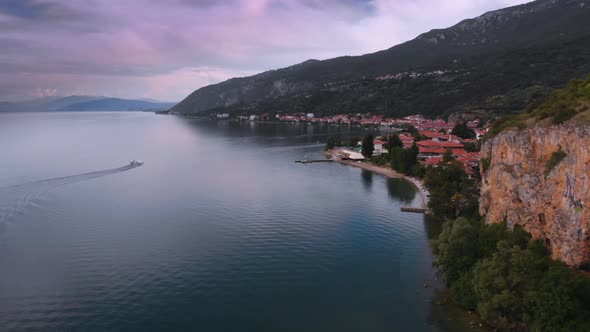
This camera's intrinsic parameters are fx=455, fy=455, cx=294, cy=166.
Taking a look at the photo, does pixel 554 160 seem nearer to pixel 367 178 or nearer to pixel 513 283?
pixel 513 283

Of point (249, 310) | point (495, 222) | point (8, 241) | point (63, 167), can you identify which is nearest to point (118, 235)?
point (8, 241)

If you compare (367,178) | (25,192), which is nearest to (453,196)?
(367,178)

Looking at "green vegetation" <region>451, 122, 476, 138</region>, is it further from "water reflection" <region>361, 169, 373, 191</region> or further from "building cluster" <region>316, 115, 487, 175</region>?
"water reflection" <region>361, 169, 373, 191</region>

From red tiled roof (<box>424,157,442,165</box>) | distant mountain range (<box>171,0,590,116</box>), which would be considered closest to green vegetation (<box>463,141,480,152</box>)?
red tiled roof (<box>424,157,442,165</box>)

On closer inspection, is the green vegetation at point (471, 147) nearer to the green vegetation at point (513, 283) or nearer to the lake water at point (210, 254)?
the lake water at point (210, 254)

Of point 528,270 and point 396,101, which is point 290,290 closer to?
point 528,270

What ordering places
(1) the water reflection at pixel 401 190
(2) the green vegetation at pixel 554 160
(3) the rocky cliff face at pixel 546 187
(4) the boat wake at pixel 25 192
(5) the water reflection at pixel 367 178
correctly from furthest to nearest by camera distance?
(5) the water reflection at pixel 367 178, (1) the water reflection at pixel 401 190, (4) the boat wake at pixel 25 192, (2) the green vegetation at pixel 554 160, (3) the rocky cliff face at pixel 546 187

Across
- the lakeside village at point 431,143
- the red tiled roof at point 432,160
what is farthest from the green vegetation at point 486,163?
the red tiled roof at point 432,160
